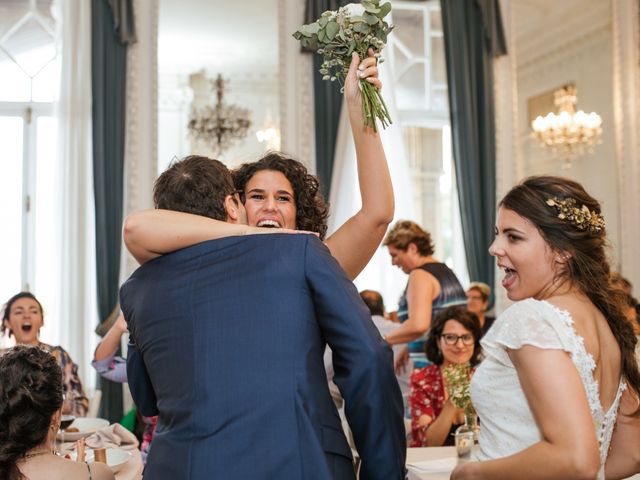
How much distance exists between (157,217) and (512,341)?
806 mm

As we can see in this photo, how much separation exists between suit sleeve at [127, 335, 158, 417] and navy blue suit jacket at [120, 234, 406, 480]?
214mm

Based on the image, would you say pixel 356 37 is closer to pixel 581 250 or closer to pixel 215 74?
pixel 581 250

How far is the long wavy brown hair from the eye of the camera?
73.0 inches

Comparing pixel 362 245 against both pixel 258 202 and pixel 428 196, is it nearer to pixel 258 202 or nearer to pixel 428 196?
pixel 258 202

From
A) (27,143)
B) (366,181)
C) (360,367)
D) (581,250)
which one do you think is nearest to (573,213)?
(581,250)

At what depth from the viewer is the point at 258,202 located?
7.91 feet

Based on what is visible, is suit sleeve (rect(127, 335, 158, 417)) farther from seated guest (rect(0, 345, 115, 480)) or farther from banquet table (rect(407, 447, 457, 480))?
banquet table (rect(407, 447, 457, 480))

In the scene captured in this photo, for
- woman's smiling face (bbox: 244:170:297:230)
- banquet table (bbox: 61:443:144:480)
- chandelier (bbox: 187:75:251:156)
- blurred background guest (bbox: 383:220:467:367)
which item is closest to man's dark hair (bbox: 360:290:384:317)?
blurred background guest (bbox: 383:220:467:367)

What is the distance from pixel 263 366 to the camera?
5.07 ft

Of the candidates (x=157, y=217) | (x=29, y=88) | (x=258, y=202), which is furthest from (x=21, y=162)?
(x=157, y=217)

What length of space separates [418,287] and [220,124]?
18.4 ft

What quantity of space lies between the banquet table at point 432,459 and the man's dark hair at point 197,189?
149cm

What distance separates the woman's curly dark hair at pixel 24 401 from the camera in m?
2.33

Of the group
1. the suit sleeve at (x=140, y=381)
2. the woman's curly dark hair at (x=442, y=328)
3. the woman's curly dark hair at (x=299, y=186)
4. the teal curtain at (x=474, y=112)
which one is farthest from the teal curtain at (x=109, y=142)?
the suit sleeve at (x=140, y=381)
